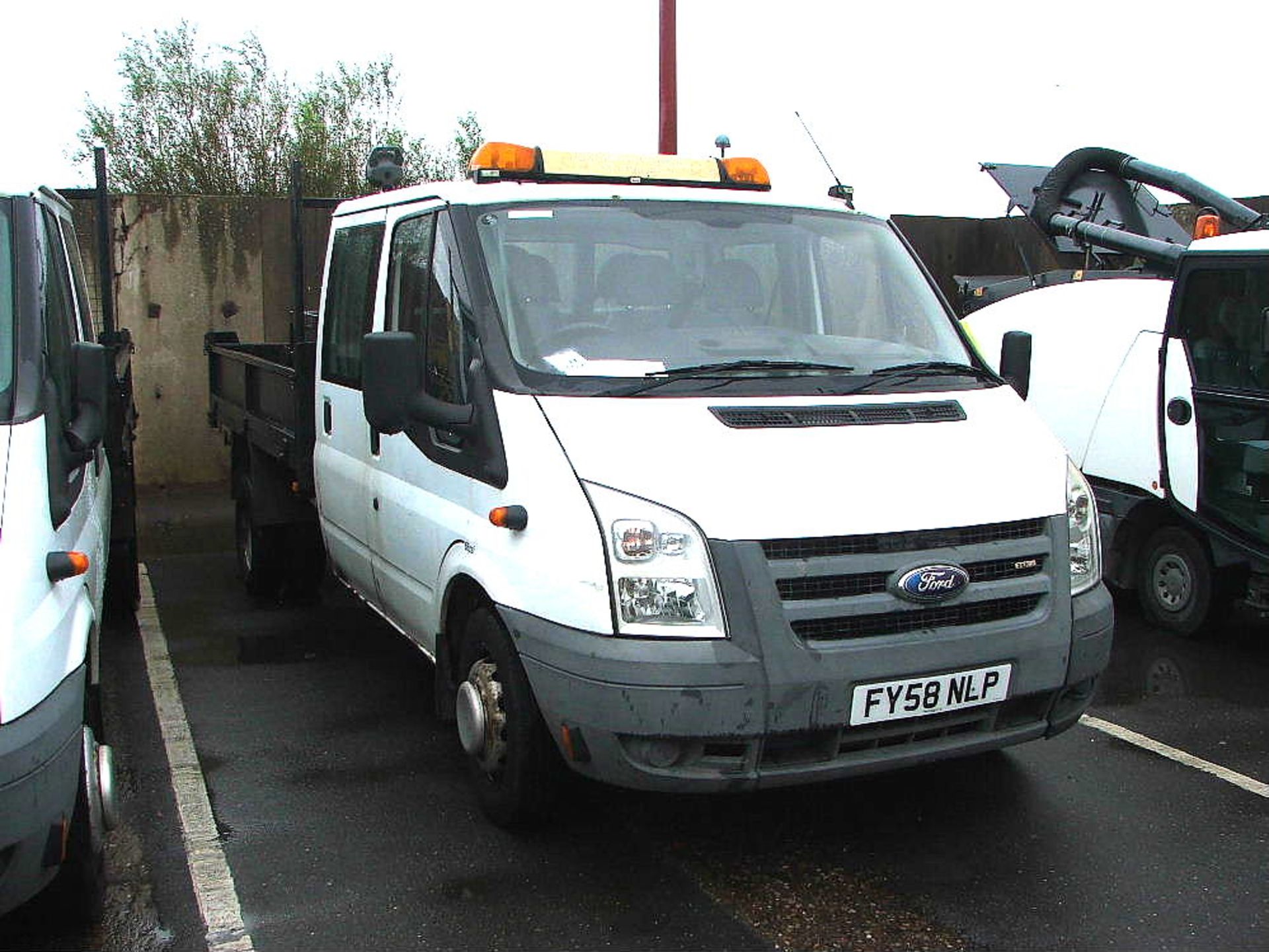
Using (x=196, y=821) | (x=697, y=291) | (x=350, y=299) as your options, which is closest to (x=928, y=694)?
(x=697, y=291)

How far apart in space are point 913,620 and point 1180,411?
3592mm

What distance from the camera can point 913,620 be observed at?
3547 millimetres

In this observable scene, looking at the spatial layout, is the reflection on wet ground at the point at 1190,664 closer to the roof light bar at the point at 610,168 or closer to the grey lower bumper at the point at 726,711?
the grey lower bumper at the point at 726,711

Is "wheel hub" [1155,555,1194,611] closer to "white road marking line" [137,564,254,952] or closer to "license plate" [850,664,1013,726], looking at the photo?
"license plate" [850,664,1013,726]

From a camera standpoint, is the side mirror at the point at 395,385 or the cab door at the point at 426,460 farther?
the cab door at the point at 426,460

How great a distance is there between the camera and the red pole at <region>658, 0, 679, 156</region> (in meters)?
13.2

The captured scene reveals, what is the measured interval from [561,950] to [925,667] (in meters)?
1.26

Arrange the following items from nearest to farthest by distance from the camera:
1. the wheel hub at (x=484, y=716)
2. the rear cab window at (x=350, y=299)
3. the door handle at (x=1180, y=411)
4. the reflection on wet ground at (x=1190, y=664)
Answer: the wheel hub at (x=484, y=716) → the rear cab window at (x=350, y=299) → the reflection on wet ground at (x=1190, y=664) → the door handle at (x=1180, y=411)

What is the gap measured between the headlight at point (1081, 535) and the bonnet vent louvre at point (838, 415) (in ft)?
1.40

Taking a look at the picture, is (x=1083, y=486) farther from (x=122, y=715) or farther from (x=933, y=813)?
(x=122, y=715)

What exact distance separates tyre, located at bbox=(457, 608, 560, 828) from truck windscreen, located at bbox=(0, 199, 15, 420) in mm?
1505

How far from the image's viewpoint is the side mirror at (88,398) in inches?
140

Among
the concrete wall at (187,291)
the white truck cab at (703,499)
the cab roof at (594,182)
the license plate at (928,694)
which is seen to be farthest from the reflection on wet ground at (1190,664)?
the concrete wall at (187,291)

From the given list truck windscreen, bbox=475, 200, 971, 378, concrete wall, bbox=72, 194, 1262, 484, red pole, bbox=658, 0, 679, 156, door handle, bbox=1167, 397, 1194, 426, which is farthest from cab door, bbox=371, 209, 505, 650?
red pole, bbox=658, 0, 679, 156
